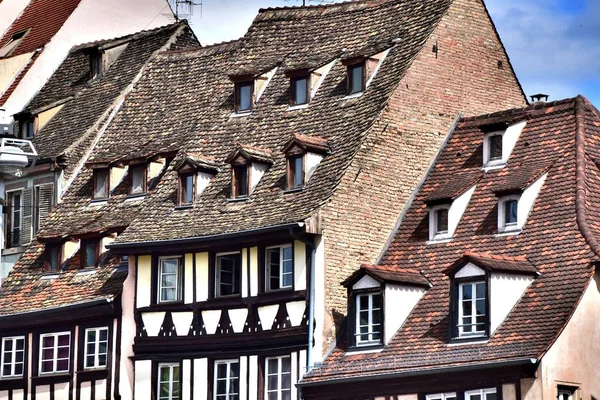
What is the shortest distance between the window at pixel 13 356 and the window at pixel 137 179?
5.15 metres

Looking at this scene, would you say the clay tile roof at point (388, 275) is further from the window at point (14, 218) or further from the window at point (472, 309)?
the window at point (14, 218)

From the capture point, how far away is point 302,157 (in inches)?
2019

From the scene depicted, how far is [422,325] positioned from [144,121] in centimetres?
1564

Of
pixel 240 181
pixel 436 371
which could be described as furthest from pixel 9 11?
pixel 436 371

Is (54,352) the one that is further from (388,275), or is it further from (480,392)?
(480,392)

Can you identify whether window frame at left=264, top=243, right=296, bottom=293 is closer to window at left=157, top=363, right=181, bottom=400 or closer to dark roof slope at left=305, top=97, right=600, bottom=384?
dark roof slope at left=305, top=97, right=600, bottom=384

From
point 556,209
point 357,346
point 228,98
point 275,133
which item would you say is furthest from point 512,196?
point 228,98

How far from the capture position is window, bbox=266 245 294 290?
49906mm

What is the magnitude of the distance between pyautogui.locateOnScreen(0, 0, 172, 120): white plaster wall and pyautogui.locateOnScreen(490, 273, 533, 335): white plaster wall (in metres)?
24.0

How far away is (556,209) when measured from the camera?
153 feet

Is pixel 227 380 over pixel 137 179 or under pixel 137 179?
under

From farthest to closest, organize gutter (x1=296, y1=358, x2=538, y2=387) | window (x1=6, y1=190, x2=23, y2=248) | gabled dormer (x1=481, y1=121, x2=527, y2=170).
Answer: window (x1=6, y1=190, x2=23, y2=248)
gabled dormer (x1=481, y1=121, x2=527, y2=170)
gutter (x1=296, y1=358, x2=538, y2=387)

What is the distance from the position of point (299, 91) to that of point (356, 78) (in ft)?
6.81

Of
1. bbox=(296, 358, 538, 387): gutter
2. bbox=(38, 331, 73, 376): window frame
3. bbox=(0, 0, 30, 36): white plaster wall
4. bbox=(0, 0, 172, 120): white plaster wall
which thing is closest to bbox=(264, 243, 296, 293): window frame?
bbox=(296, 358, 538, 387): gutter
